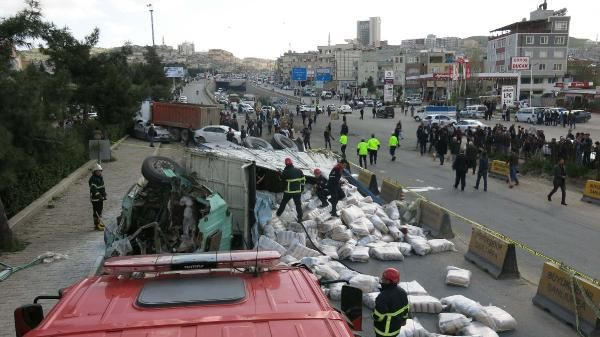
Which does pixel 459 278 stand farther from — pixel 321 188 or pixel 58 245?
pixel 58 245

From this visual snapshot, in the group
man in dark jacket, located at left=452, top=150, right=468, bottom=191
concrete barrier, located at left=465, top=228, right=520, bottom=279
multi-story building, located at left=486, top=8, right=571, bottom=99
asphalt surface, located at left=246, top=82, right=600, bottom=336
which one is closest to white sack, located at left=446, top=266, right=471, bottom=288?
asphalt surface, located at left=246, top=82, right=600, bottom=336

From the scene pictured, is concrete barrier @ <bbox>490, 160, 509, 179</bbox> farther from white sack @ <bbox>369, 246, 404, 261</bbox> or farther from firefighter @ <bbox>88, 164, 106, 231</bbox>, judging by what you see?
firefighter @ <bbox>88, 164, 106, 231</bbox>

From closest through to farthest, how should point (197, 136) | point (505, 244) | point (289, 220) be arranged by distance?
point (505, 244), point (289, 220), point (197, 136)

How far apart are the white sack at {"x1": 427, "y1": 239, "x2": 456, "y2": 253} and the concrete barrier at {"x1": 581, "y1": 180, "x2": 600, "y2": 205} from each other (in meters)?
8.35

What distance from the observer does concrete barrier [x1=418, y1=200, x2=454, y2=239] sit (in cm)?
1336

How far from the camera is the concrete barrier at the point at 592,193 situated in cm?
1792

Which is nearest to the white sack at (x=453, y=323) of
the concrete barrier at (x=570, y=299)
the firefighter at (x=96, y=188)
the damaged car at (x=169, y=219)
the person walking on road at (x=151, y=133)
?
the concrete barrier at (x=570, y=299)

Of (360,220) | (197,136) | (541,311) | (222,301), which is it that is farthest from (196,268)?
(197,136)

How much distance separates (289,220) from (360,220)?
5.46 feet

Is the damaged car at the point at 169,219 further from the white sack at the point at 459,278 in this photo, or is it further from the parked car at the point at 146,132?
the parked car at the point at 146,132

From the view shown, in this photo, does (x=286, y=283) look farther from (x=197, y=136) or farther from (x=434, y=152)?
(x=197, y=136)

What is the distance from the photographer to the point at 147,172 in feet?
36.5

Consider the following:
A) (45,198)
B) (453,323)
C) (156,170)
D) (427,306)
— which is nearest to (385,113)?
(45,198)

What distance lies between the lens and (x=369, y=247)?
39.3ft
